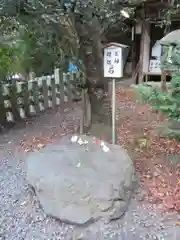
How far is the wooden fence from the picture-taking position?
6098 millimetres

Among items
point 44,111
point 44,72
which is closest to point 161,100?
point 44,111

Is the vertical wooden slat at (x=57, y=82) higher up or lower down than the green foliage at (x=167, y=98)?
lower down

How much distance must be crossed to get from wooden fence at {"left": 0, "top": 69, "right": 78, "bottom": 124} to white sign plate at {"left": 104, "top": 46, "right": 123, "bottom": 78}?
2.80 m

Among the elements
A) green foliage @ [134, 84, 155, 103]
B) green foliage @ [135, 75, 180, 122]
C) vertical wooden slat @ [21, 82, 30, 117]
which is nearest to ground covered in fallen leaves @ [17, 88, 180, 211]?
vertical wooden slat @ [21, 82, 30, 117]

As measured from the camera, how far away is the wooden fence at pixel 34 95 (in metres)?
6.10

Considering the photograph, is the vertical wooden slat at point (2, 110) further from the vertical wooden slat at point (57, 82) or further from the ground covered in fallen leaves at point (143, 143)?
the vertical wooden slat at point (57, 82)

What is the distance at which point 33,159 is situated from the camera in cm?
357

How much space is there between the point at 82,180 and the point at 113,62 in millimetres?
1566

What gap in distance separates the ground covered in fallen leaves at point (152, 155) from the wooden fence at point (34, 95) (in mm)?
1753

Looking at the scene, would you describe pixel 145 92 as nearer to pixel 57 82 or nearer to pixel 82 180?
pixel 82 180

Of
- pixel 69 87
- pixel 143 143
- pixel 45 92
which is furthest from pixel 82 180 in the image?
pixel 69 87

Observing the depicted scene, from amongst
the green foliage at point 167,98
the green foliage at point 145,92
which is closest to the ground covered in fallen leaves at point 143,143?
the green foliage at point 167,98

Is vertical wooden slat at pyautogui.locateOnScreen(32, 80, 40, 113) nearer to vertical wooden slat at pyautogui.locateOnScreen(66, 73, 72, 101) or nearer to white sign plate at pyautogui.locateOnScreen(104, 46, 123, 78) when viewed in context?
vertical wooden slat at pyautogui.locateOnScreen(66, 73, 72, 101)

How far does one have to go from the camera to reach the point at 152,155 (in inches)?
173
